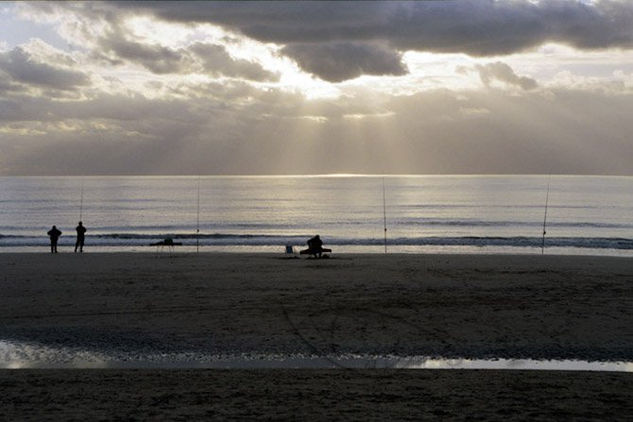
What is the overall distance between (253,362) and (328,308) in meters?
4.76

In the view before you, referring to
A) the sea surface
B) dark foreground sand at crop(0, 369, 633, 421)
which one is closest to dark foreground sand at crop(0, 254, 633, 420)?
dark foreground sand at crop(0, 369, 633, 421)

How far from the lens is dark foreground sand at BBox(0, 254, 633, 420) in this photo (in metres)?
8.46

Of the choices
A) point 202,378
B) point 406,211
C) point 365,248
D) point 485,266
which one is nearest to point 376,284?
point 485,266

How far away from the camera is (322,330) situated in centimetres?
1379

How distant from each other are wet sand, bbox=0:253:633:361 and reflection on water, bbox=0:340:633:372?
406 millimetres

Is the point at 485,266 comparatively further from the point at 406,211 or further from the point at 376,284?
the point at 406,211

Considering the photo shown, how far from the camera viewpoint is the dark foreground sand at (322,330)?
8461mm

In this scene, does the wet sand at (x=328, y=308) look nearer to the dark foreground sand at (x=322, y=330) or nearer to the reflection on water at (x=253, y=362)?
the dark foreground sand at (x=322, y=330)

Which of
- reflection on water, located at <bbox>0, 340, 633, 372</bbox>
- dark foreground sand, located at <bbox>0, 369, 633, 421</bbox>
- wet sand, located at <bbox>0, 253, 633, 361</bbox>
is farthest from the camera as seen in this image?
wet sand, located at <bbox>0, 253, 633, 361</bbox>

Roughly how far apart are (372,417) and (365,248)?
3249 centimetres

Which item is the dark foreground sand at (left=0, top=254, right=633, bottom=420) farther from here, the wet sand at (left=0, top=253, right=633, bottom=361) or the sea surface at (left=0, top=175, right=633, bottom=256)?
the sea surface at (left=0, top=175, right=633, bottom=256)

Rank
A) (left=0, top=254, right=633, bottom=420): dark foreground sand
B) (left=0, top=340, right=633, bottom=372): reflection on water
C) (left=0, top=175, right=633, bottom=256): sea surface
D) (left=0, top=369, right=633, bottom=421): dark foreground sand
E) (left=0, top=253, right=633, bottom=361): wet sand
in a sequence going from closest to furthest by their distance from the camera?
(left=0, top=369, right=633, bottom=421): dark foreground sand
(left=0, top=254, right=633, bottom=420): dark foreground sand
(left=0, top=340, right=633, bottom=372): reflection on water
(left=0, top=253, right=633, bottom=361): wet sand
(left=0, top=175, right=633, bottom=256): sea surface

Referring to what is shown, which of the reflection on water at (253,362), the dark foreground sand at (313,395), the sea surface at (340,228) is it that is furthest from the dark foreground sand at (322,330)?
the sea surface at (340,228)

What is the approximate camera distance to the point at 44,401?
8.53 meters
